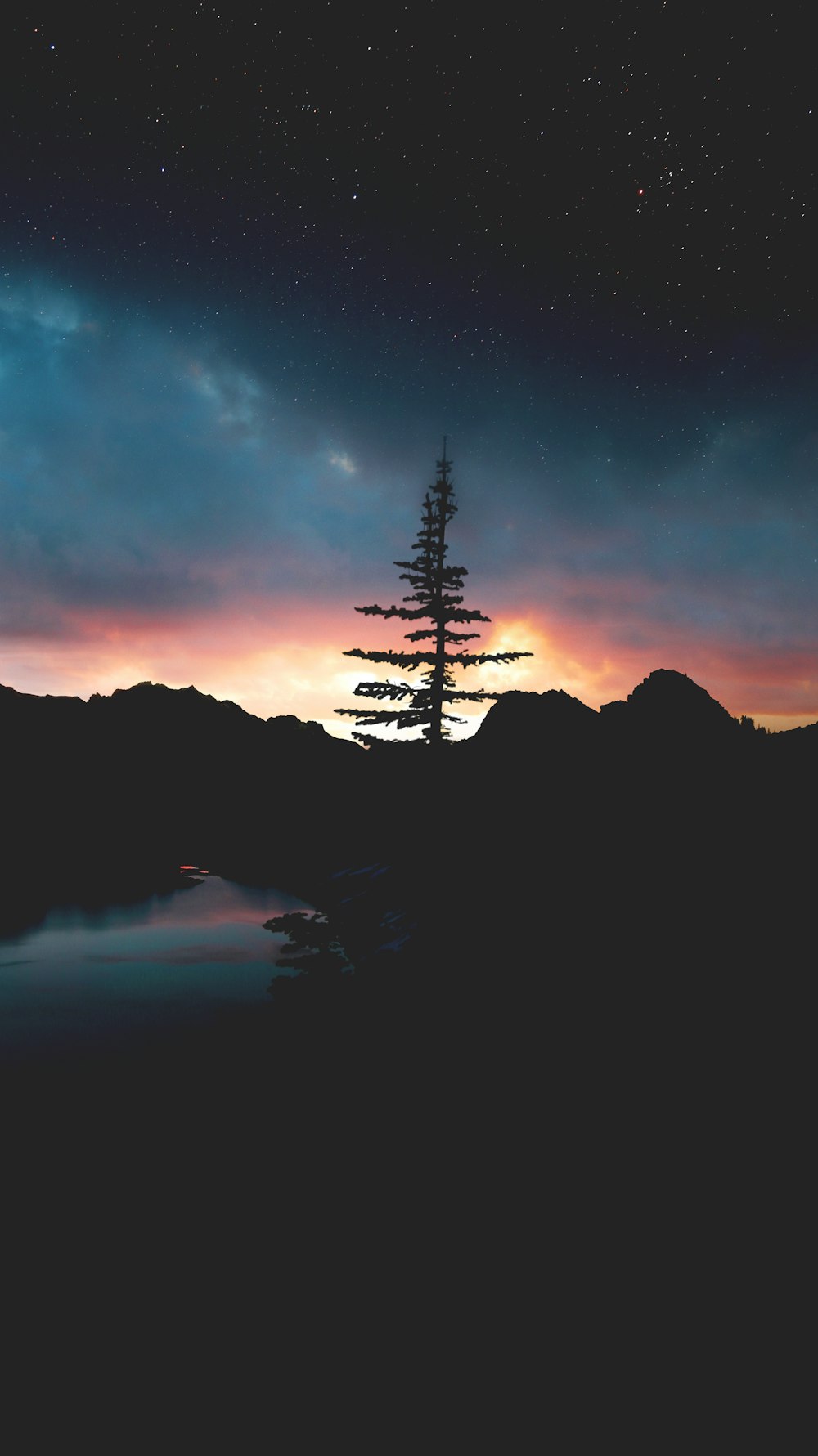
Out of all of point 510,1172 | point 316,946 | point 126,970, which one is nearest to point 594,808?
point 510,1172

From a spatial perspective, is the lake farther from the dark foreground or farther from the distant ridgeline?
the distant ridgeline

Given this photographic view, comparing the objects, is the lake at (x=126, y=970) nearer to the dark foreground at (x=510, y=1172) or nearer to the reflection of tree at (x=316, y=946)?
the reflection of tree at (x=316, y=946)

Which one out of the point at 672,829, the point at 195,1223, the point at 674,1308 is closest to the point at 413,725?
the point at 672,829

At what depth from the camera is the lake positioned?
12.4m

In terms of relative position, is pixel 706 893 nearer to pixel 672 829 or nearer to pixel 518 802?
pixel 672 829

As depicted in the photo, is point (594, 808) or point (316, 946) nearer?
point (594, 808)

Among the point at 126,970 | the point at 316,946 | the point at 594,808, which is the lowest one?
the point at 126,970

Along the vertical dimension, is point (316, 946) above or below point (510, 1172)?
below

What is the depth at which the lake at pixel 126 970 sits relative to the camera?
40.6 ft

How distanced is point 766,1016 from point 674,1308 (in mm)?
2309

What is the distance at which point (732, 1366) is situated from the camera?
11.8ft

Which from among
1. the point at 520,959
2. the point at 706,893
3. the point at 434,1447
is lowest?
the point at 434,1447

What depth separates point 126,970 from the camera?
16219 mm

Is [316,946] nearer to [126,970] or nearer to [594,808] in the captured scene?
[126,970]
